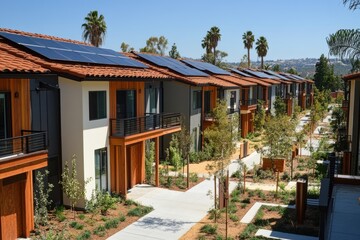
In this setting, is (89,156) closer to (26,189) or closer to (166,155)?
(26,189)

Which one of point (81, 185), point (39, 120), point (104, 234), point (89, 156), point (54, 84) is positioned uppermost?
point (54, 84)

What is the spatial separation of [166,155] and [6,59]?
1640 centimetres

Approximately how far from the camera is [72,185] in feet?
52.3

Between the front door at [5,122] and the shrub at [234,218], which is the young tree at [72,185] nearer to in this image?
the front door at [5,122]

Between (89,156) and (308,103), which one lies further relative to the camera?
(308,103)

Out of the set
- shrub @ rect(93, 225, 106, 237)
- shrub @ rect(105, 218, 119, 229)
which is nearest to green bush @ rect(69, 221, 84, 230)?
shrub @ rect(93, 225, 106, 237)

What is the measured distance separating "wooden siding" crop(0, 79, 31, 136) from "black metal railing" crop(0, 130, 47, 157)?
0.30 meters

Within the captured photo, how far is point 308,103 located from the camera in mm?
80562

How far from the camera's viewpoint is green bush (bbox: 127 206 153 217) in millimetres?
17172

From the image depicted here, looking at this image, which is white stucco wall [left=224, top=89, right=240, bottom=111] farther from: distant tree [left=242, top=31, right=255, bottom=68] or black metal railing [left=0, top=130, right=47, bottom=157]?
distant tree [left=242, top=31, right=255, bottom=68]

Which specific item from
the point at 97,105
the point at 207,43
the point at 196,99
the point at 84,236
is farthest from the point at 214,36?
the point at 84,236

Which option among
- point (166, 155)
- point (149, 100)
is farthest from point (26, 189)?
point (166, 155)

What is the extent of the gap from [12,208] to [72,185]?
2.56m

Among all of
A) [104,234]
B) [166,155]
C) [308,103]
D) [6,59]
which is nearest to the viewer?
[6,59]
